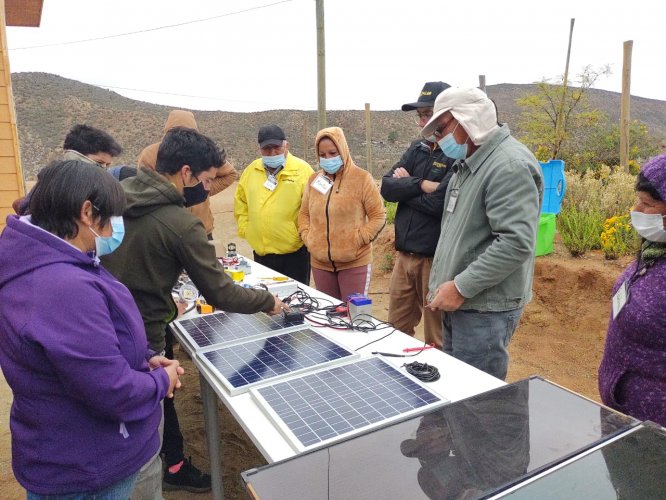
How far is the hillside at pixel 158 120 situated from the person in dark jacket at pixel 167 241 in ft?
94.7

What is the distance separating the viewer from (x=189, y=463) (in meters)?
2.91

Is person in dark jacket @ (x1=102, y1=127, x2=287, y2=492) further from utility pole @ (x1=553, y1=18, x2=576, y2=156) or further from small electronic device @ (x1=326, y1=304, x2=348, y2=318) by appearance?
utility pole @ (x1=553, y1=18, x2=576, y2=156)

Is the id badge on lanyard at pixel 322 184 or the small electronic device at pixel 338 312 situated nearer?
the small electronic device at pixel 338 312

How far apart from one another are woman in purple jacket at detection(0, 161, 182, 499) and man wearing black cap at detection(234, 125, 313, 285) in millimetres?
2570

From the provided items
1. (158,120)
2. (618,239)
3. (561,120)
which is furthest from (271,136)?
(158,120)

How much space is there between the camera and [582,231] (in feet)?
19.7

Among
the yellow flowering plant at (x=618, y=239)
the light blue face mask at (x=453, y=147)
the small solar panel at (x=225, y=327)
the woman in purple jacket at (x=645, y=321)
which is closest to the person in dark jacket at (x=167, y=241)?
the small solar panel at (x=225, y=327)

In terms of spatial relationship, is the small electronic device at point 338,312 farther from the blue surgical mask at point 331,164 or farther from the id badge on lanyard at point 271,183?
the id badge on lanyard at point 271,183

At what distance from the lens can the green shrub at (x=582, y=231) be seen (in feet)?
19.3

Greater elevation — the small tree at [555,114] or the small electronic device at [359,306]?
the small tree at [555,114]

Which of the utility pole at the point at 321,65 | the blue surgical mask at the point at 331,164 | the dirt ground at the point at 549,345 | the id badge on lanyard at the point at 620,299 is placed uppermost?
the utility pole at the point at 321,65

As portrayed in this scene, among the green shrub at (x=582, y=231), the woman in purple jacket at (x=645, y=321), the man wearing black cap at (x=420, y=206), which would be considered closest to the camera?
the woman in purple jacket at (x=645, y=321)

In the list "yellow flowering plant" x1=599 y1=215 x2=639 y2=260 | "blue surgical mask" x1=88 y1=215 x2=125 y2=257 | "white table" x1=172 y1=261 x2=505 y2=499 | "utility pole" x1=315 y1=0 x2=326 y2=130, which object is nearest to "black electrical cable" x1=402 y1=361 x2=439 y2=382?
"white table" x1=172 y1=261 x2=505 y2=499

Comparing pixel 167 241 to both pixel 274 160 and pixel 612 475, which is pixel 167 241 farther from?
pixel 274 160
